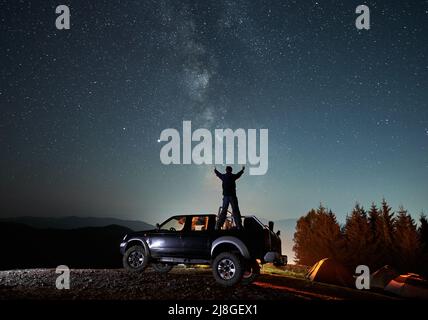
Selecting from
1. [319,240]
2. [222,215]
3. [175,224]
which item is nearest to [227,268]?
[222,215]

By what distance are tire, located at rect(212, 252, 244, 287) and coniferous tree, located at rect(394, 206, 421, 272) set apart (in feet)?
171

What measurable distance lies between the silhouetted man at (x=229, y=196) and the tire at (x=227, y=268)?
0.95 meters

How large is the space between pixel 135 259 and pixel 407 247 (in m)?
52.7

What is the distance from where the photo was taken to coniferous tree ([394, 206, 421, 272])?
175ft

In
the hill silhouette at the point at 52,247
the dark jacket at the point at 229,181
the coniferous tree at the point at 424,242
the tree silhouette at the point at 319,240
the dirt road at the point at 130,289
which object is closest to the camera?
the dirt road at the point at 130,289

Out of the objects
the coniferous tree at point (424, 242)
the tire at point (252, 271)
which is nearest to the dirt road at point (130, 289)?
the tire at point (252, 271)

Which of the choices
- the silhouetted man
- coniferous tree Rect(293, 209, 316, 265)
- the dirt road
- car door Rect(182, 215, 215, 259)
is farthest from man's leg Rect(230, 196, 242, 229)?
coniferous tree Rect(293, 209, 316, 265)

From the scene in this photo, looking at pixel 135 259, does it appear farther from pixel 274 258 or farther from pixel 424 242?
pixel 424 242

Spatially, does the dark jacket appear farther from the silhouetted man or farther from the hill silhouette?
the hill silhouette

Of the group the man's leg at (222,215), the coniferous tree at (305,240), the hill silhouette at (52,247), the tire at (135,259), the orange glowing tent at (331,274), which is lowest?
the hill silhouette at (52,247)

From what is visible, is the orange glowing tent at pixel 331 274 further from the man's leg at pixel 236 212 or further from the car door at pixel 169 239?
the car door at pixel 169 239

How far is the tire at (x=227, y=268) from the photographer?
390 inches
